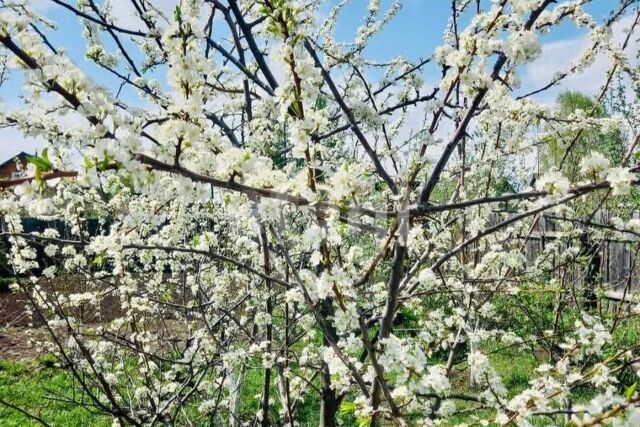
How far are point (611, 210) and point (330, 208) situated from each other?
6918 mm

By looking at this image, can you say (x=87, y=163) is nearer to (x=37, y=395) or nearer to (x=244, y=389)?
(x=244, y=389)

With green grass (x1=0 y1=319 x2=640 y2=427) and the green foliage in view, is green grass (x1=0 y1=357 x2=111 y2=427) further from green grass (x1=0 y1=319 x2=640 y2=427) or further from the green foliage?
the green foliage

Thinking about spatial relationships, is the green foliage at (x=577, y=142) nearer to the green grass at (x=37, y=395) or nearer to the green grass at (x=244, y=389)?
the green grass at (x=244, y=389)

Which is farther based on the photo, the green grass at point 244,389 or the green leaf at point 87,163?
the green grass at point 244,389

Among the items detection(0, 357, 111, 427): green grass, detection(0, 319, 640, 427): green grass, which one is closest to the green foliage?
→ detection(0, 319, 640, 427): green grass

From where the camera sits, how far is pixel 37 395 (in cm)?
693

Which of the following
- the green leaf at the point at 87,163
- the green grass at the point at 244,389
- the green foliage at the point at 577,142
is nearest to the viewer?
the green leaf at the point at 87,163

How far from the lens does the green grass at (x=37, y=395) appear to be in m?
6.20

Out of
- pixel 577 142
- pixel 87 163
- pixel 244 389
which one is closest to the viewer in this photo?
pixel 87 163

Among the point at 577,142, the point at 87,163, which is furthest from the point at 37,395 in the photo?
the point at 577,142

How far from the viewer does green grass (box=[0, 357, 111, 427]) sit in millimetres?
6195

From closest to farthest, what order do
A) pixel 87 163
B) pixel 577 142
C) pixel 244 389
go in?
1. pixel 87 163
2. pixel 577 142
3. pixel 244 389

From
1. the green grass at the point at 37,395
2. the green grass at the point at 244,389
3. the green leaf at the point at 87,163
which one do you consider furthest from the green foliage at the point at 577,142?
the green grass at the point at 37,395

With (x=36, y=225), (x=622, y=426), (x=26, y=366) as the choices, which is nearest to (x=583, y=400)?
(x=622, y=426)
